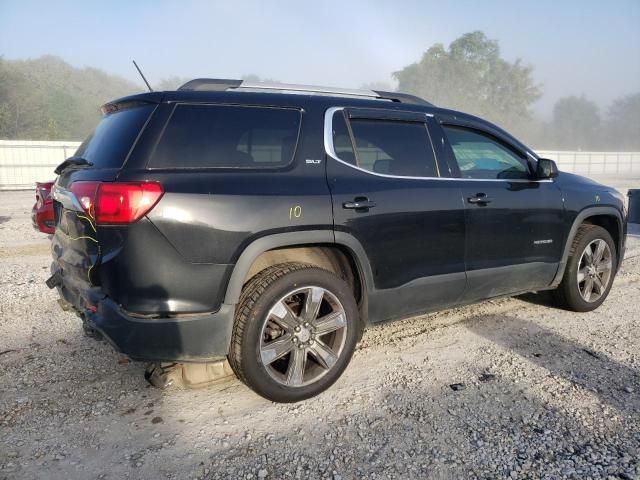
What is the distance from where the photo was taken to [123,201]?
7.93ft

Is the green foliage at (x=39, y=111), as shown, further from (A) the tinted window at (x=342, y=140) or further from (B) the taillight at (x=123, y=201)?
(B) the taillight at (x=123, y=201)

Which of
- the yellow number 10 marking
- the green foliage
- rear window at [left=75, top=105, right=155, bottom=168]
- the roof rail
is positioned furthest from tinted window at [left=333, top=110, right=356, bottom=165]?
the green foliage

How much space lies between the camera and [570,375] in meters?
3.23

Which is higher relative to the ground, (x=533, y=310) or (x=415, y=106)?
(x=415, y=106)

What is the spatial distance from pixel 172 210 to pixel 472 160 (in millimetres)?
2441

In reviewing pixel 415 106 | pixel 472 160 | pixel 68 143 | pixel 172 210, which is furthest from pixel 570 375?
pixel 68 143

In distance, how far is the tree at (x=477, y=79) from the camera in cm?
7488

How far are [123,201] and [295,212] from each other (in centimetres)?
93

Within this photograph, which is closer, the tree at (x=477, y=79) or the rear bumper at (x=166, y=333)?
the rear bumper at (x=166, y=333)

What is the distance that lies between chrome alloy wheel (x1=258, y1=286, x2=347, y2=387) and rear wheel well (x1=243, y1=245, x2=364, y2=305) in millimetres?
263

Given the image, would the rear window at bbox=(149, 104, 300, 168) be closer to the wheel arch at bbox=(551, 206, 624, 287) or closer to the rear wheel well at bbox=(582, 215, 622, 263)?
the wheel arch at bbox=(551, 206, 624, 287)

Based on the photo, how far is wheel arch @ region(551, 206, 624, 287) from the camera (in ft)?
13.9

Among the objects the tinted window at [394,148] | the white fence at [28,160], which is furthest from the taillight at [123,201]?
the white fence at [28,160]

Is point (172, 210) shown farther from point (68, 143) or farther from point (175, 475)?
point (68, 143)
